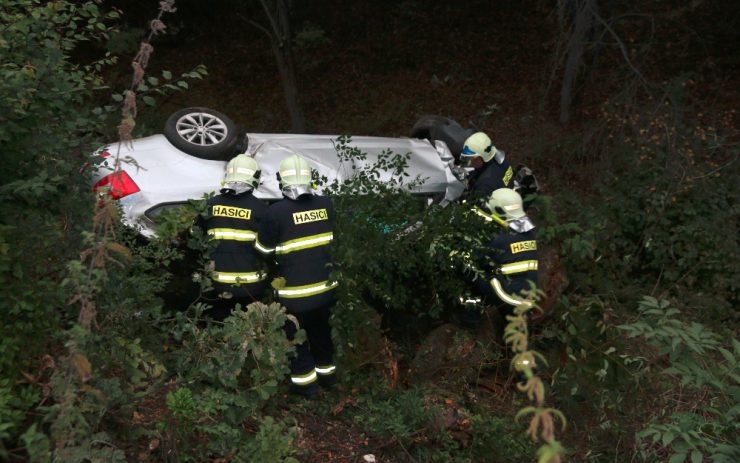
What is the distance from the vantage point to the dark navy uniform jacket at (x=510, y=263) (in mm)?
5613

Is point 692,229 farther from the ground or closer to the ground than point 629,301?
farther from the ground

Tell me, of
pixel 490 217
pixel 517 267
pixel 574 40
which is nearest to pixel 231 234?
pixel 490 217

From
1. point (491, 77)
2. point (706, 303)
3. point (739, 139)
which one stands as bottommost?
point (706, 303)

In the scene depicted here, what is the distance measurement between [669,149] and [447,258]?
15.1ft

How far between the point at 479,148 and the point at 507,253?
150 centimetres

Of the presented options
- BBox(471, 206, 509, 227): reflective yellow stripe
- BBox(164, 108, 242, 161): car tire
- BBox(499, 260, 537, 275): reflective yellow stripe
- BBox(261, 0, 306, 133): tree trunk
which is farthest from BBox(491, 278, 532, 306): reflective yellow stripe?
BBox(261, 0, 306, 133): tree trunk

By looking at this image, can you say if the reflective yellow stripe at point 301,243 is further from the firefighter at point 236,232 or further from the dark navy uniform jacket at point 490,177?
the dark navy uniform jacket at point 490,177

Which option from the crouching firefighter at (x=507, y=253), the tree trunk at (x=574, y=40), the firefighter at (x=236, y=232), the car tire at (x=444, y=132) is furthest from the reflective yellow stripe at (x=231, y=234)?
the tree trunk at (x=574, y=40)

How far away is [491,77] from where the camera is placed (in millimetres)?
13211

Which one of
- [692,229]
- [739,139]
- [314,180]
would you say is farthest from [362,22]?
[314,180]

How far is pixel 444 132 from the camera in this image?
24.6 feet

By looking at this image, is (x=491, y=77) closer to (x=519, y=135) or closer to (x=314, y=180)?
(x=519, y=135)

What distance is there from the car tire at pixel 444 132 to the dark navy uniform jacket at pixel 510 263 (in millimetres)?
1751

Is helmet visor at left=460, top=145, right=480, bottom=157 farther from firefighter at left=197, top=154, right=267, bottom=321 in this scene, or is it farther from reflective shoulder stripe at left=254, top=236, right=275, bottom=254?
reflective shoulder stripe at left=254, top=236, right=275, bottom=254
